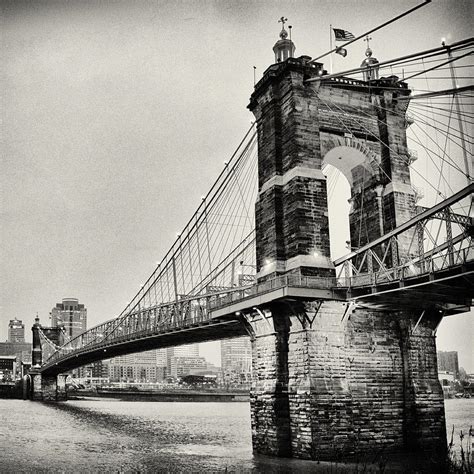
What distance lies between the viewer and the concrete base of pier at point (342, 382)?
3161 cm

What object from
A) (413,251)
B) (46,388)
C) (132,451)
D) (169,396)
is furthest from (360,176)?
(169,396)

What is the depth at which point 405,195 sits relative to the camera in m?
38.2

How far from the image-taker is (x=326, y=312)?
32906 millimetres

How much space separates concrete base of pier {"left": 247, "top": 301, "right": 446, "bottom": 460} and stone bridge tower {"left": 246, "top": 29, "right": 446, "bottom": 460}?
0.05 meters

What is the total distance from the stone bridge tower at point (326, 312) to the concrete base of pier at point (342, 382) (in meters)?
0.05

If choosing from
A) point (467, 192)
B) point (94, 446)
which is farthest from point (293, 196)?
point (94, 446)

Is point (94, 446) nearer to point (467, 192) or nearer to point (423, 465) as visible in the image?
point (423, 465)

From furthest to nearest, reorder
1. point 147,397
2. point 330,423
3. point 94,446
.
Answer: point 147,397
point 94,446
point 330,423

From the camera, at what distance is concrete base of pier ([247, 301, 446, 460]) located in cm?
3161

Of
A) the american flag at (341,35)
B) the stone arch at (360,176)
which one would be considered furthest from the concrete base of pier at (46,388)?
the american flag at (341,35)

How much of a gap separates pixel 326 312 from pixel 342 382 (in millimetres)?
3529

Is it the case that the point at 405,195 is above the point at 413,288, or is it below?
above

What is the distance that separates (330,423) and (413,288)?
7.71 m

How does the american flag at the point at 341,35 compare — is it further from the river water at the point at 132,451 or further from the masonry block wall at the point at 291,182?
the river water at the point at 132,451
